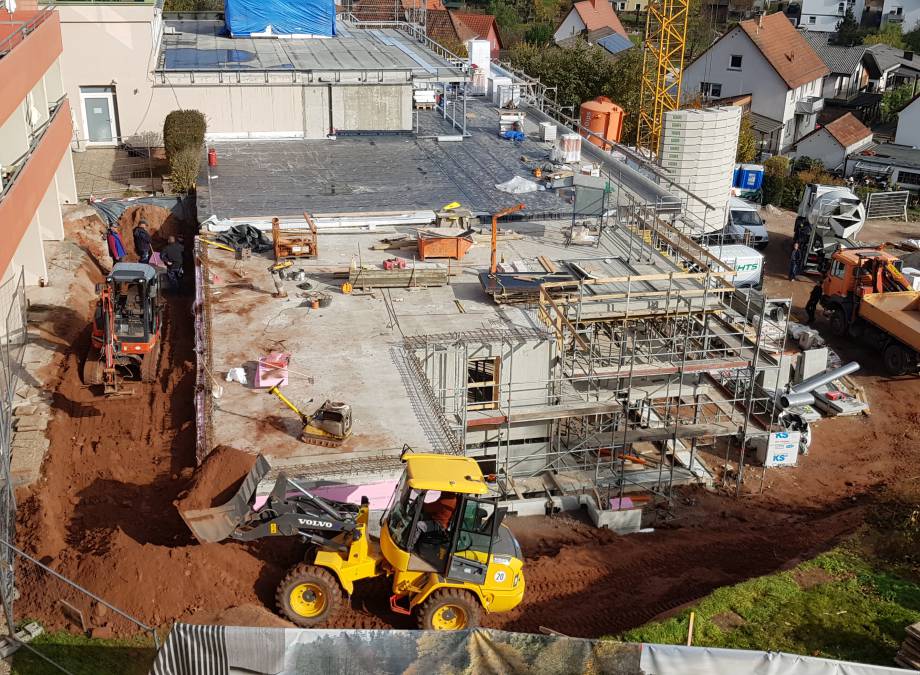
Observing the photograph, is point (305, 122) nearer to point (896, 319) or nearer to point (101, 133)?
point (101, 133)

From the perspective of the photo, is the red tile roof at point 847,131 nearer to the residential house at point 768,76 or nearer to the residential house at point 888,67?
the residential house at point 768,76

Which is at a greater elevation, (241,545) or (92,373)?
(241,545)

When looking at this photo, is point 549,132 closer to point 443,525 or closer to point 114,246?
point 114,246

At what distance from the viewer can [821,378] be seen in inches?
958

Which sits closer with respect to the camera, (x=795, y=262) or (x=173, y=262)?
(x=173, y=262)

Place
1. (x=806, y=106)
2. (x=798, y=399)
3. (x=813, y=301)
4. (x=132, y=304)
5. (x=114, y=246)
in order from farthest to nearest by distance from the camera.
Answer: (x=806, y=106)
(x=813, y=301)
(x=114, y=246)
(x=798, y=399)
(x=132, y=304)

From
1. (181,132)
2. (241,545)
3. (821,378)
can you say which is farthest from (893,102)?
(241,545)

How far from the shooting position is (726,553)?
16.8 metres

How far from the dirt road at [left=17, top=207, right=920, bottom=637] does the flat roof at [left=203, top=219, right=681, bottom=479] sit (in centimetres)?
147

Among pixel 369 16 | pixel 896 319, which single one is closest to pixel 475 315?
pixel 896 319

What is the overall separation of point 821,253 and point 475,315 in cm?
1715

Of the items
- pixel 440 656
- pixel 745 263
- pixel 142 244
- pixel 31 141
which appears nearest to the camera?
pixel 440 656

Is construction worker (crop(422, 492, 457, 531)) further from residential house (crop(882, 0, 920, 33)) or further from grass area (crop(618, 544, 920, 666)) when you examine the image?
residential house (crop(882, 0, 920, 33))

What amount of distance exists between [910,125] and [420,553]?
1885 inches
